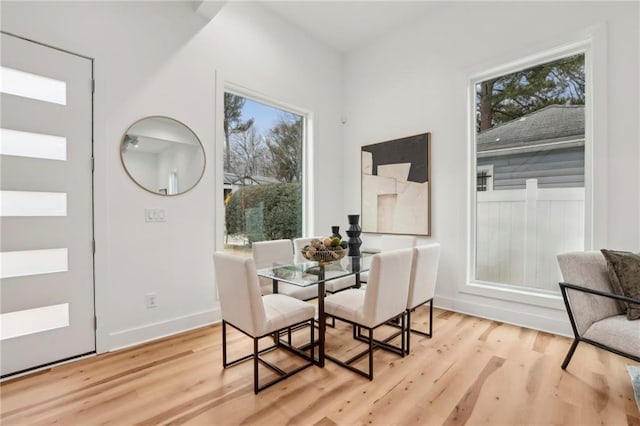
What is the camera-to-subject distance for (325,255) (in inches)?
95.4

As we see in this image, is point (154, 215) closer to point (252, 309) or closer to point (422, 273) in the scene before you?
point (252, 309)

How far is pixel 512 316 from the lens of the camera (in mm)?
3004

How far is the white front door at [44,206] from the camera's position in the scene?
209 centimetres

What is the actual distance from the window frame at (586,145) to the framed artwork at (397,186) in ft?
1.51

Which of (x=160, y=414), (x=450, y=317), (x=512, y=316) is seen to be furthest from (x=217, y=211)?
(x=512, y=316)

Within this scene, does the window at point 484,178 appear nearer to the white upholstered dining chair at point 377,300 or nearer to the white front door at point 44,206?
the white upholstered dining chair at point 377,300

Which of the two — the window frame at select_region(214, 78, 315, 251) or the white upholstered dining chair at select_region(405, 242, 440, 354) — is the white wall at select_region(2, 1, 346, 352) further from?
the white upholstered dining chair at select_region(405, 242, 440, 354)

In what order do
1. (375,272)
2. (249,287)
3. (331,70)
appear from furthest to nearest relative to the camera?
(331,70) < (375,272) < (249,287)

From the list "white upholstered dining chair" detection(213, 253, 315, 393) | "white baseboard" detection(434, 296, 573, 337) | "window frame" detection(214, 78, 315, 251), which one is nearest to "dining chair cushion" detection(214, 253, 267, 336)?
"white upholstered dining chair" detection(213, 253, 315, 393)

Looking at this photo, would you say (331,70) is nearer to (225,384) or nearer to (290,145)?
(290,145)

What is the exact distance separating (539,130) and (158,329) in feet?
13.4

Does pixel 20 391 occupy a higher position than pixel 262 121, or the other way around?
pixel 262 121

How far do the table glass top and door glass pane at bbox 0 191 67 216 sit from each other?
62.1 inches

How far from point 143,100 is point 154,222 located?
1.07 m
